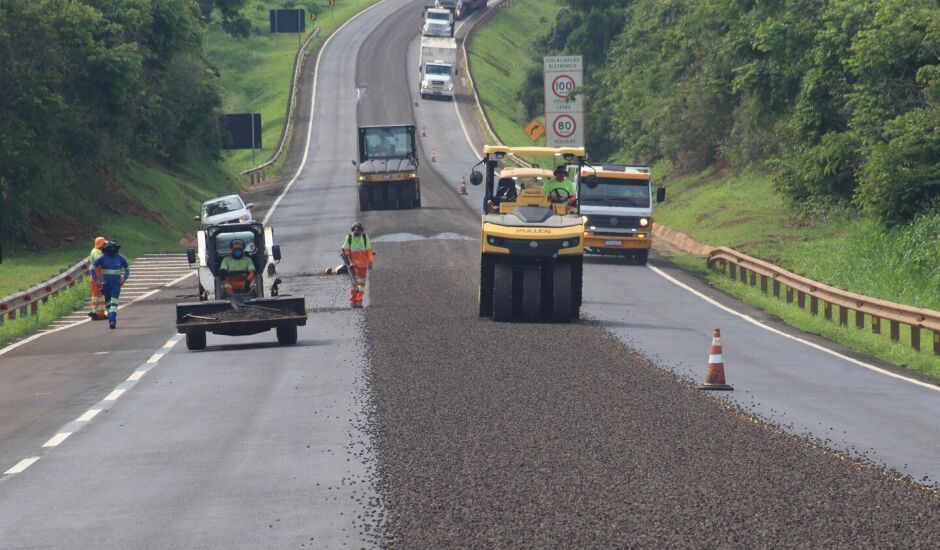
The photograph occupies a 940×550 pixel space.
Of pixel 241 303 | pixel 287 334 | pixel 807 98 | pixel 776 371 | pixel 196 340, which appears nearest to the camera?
pixel 776 371

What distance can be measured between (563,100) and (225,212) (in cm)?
1344

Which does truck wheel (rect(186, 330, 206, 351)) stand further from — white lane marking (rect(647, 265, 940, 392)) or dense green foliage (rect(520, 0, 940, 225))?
dense green foliage (rect(520, 0, 940, 225))

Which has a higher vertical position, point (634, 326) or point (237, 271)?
point (237, 271)

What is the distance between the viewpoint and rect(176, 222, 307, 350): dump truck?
2189cm

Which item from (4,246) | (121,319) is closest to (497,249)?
(121,319)

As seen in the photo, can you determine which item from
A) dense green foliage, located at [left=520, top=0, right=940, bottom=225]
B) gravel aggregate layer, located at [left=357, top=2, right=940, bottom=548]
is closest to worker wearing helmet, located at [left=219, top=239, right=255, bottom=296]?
gravel aggregate layer, located at [left=357, top=2, right=940, bottom=548]

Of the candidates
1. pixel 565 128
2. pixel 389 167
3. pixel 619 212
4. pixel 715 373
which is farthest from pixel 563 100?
pixel 715 373

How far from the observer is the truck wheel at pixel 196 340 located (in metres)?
22.3

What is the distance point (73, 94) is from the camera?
4512 cm

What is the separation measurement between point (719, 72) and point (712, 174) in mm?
6660

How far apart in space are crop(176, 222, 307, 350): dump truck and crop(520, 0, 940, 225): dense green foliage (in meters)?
17.9

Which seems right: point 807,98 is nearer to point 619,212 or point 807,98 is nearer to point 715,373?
point 619,212

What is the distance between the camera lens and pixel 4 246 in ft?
141

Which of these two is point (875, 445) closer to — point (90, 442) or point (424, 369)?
point (424, 369)
